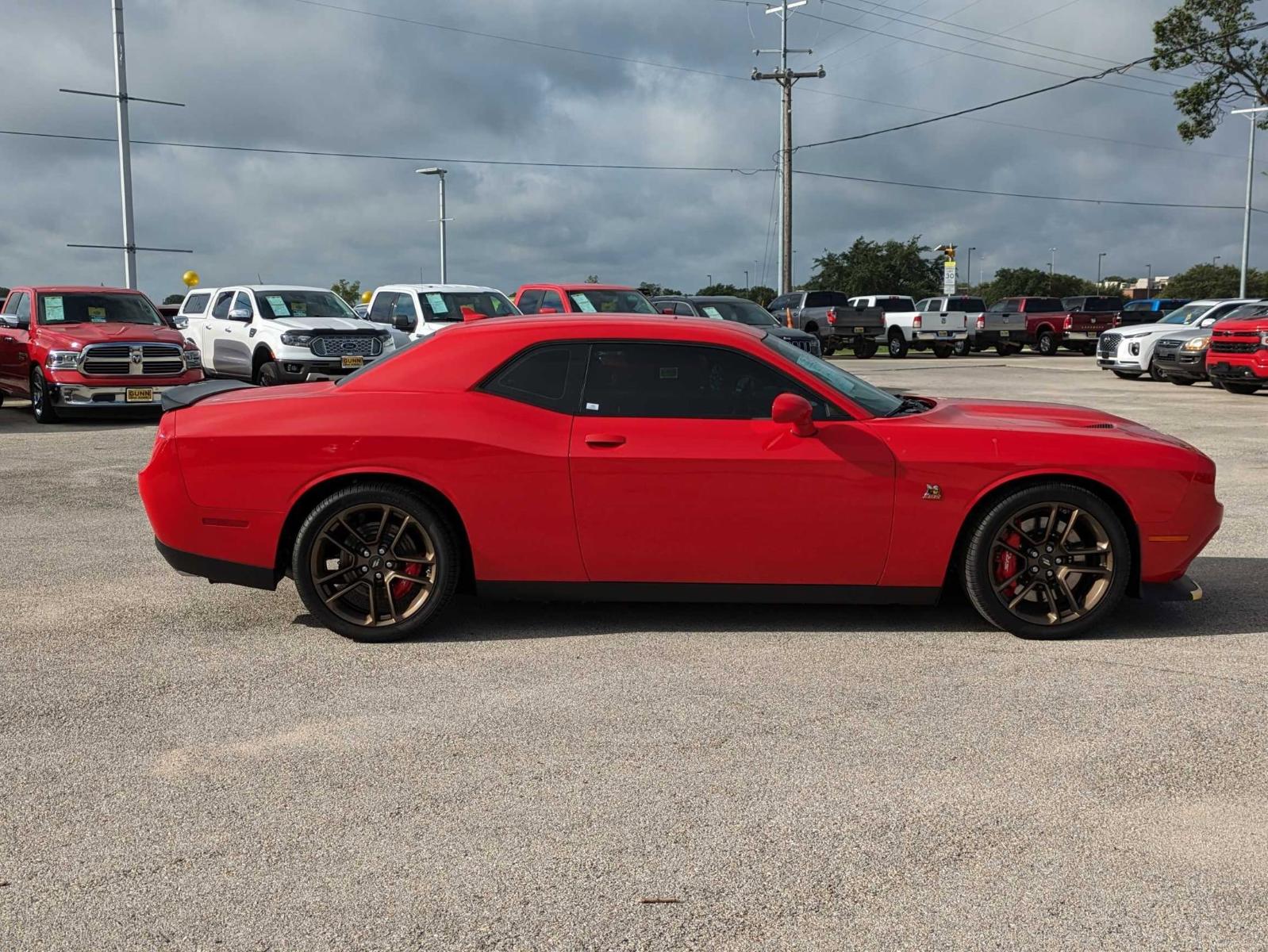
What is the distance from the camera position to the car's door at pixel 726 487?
5.38m

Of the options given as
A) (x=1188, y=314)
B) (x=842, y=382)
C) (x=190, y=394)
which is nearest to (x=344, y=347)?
(x=190, y=394)

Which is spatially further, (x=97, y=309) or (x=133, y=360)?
(x=97, y=309)

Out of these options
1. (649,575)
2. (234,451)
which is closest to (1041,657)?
(649,575)

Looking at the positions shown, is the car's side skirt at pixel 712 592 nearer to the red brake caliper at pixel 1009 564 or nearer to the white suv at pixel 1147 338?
the red brake caliper at pixel 1009 564

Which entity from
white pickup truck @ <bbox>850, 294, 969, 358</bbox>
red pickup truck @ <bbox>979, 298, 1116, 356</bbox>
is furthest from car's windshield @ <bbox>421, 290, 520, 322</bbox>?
red pickup truck @ <bbox>979, 298, 1116, 356</bbox>

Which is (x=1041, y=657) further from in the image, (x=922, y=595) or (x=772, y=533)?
(x=772, y=533)

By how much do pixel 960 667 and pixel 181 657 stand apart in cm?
333

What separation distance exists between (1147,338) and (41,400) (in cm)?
2065

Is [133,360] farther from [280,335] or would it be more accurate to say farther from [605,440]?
[605,440]

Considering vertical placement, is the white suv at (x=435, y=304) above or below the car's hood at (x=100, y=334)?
above

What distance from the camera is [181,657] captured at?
5.29 meters

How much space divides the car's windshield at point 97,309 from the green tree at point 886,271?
69.8 metres

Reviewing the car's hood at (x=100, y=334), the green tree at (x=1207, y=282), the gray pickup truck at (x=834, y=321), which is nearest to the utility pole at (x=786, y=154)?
the gray pickup truck at (x=834, y=321)

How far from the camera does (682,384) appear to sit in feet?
18.3
